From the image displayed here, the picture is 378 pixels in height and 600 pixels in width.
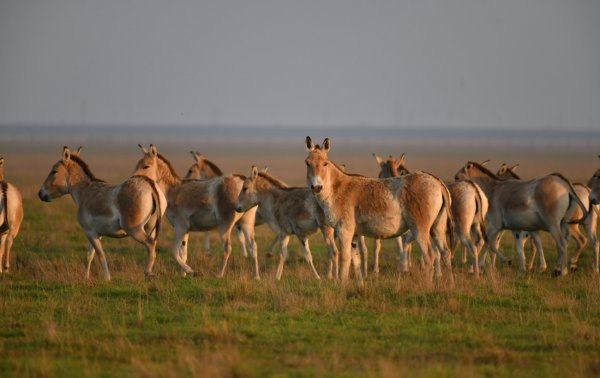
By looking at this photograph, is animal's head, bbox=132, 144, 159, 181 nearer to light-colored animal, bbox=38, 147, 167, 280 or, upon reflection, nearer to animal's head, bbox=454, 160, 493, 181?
light-colored animal, bbox=38, 147, 167, 280

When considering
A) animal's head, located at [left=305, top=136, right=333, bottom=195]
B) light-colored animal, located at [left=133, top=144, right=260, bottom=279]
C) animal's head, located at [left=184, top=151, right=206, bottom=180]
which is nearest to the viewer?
animal's head, located at [left=305, top=136, right=333, bottom=195]

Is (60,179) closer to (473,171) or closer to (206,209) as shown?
(206,209)

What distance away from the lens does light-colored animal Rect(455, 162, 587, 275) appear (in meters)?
17.0

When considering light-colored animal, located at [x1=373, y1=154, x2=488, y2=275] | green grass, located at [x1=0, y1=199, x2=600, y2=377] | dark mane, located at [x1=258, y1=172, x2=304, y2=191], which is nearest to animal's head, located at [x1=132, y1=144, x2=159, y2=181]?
green grass, located at [x1=0, y1=199, x2=600, y2=377]

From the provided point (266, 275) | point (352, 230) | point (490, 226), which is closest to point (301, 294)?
point (352, 230)

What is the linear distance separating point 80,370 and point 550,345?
6072 mm

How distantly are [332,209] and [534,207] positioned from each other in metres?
4.86

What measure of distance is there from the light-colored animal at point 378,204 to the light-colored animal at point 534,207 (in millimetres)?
2989

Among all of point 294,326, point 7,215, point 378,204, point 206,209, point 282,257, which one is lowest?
point 294,326

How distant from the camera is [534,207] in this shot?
1717cm

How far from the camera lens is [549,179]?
680 inches

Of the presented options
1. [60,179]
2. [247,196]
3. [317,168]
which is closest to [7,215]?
[60,179]

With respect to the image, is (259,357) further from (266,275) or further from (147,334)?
(266,275)

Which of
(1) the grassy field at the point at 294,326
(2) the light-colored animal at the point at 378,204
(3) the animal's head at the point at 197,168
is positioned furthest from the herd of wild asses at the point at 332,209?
(3) the animal's head at the point at 197,168
